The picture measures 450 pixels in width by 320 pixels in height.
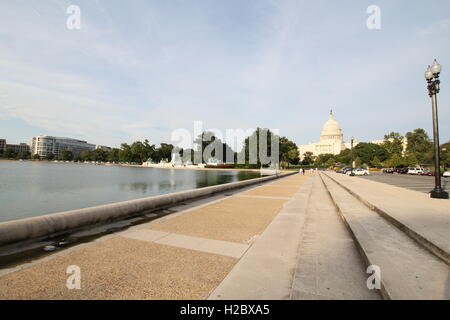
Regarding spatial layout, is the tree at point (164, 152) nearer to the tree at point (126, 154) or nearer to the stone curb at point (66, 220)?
the tree at point (126, 154)

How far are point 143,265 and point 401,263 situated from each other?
417cm

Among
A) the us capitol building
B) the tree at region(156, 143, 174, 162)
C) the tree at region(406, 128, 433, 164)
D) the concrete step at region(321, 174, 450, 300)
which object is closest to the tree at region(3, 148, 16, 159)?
the tree at region(156, 143, 174, 162)

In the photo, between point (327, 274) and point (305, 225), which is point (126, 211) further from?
point (327, 274)

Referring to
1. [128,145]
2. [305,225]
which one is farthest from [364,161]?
[128,145]

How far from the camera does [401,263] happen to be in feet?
11.6

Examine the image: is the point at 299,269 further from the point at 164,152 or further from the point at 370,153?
the point at 164,152

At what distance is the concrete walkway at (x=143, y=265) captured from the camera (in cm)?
300

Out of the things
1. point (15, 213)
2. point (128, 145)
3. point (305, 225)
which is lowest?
point (15, 213)

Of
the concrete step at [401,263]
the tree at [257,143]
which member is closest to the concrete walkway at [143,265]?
the concrete step at [401,263]


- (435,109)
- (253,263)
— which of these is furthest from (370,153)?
(253,263)

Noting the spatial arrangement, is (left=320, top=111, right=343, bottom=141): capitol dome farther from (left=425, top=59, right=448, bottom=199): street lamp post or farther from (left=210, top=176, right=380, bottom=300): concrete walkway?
(left=210, top=176, right=380, bottom=300): concrete walkway

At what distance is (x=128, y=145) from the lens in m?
157

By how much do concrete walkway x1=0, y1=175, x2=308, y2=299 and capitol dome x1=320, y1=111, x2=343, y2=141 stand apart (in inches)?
6817
